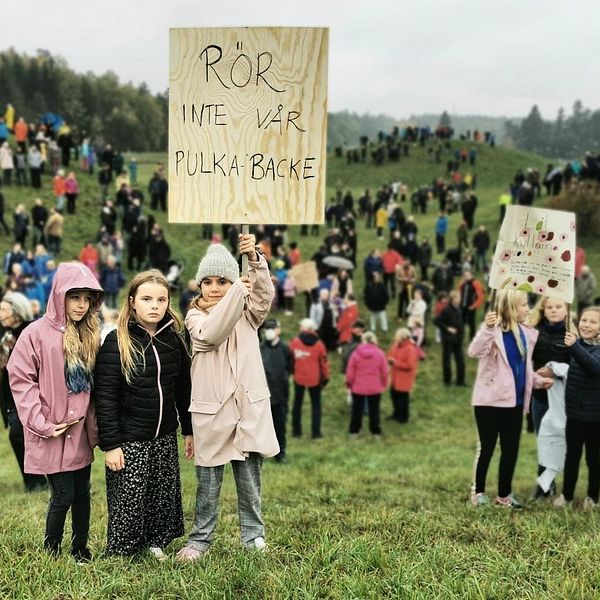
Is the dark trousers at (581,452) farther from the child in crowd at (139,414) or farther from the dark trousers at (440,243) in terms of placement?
the dark trousers at (440,243)

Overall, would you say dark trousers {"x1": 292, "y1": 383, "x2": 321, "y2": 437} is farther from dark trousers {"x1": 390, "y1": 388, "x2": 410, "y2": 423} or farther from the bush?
Answer: the bush

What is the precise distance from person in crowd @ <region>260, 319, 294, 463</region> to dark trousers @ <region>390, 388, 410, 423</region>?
320cm

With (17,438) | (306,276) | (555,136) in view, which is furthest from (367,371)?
(555,136)

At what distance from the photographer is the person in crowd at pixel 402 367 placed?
451 inches

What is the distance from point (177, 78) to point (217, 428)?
2.03m

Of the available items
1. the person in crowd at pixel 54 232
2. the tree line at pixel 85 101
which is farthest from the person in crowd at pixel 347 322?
the tree line at pixel 85 101

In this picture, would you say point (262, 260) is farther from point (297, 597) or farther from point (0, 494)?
point (0, 494)

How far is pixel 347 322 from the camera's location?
564 inches

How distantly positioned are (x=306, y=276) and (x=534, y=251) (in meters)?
11.5

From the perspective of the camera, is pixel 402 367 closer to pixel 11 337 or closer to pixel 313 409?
pixel 313 409

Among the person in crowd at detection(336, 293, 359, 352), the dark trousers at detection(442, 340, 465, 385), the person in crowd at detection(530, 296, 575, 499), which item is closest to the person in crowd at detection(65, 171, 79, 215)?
the person in crowd at detection(336, 293, 359, 352)

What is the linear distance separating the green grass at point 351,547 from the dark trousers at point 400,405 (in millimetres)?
3309

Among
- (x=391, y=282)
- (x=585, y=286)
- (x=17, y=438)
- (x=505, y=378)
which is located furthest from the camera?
(x=391, y=282)

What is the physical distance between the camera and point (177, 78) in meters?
3.75
